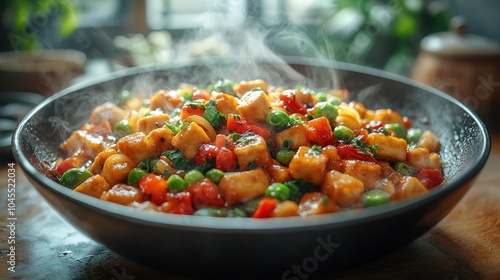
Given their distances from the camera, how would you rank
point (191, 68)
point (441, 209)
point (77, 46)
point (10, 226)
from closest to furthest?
point (441, 209) → point (10, 226) → point (191, 68) → point (77, 46)

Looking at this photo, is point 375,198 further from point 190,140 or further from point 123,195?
point 123,195

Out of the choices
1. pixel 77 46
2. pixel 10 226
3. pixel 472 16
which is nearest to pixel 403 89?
pixel 10 226

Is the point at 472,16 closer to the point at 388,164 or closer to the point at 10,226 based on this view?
the point at 388,164

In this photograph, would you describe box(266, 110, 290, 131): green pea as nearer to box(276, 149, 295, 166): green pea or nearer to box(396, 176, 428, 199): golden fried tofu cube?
box(276, 149, 295, 166): green pea

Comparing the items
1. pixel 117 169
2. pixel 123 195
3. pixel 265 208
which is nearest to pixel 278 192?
pixel 265 208

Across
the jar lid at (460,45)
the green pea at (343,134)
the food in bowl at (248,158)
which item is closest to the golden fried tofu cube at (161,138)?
the food in bowl at (248,158)

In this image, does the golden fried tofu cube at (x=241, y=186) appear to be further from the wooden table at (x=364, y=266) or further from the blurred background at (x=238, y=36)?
the blurred background at (x=238, y=36)
